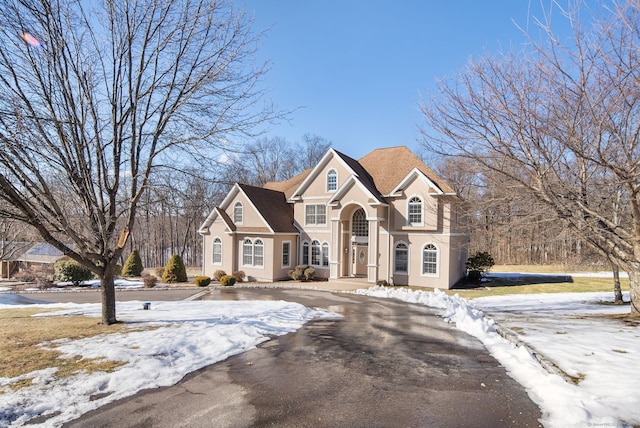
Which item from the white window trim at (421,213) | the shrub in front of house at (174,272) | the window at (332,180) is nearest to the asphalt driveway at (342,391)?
the white window trim at (421,213)

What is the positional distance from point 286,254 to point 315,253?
6.89 feet

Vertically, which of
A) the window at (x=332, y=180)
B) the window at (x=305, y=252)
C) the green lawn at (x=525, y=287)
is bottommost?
the green lawn at (x=525, y=287)

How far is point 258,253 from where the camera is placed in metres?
25.6

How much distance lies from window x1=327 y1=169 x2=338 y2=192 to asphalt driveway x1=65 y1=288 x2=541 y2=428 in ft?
57.1

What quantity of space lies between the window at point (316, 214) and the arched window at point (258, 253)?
3.83 m

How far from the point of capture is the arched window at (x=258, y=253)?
25439 millimetres

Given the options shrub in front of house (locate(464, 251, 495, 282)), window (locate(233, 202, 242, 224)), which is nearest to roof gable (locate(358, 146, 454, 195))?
shrub in front of house (locate(464, 251, 495, 282))

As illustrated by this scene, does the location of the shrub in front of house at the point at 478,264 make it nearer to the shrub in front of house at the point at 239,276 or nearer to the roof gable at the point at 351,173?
the roof gable at the point at 351,173

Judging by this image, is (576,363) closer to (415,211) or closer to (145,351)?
(145,351)

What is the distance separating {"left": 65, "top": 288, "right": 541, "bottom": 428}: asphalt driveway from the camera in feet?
14.9

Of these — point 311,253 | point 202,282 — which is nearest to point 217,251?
point 202,282

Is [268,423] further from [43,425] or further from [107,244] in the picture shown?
[107,244]

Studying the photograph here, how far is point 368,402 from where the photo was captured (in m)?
5.07

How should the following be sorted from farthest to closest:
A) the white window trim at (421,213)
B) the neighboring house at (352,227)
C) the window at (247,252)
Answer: the window at (247,252) < the white window trim at (421,213) < the neighboring house at (352,227)
